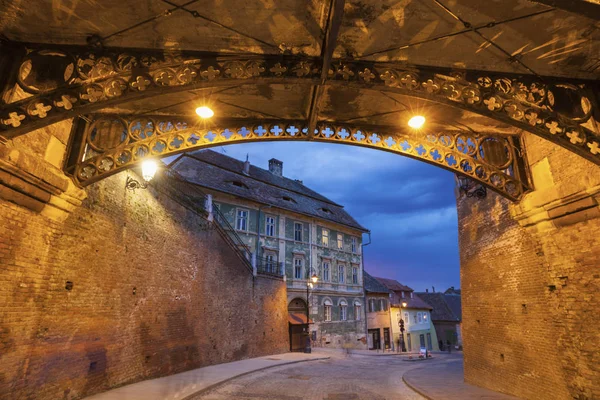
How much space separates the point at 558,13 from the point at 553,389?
7696 millimetres

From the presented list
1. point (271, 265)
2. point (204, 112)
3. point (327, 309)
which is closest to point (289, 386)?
point (204, 112)

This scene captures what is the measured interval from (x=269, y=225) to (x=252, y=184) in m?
3.94

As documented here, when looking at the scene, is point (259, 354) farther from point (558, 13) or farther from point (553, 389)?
point (558, 13)

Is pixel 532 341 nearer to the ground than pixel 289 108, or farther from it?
nearer to the ground

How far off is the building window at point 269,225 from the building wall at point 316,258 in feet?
1.20

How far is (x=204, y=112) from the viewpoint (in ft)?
22.3

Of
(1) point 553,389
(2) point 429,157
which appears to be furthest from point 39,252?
(1) point 553,389

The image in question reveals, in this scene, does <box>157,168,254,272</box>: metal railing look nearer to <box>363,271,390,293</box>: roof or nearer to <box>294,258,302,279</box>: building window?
<box>294,258,302,279</box>: building window

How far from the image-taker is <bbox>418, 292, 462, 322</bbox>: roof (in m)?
49.2

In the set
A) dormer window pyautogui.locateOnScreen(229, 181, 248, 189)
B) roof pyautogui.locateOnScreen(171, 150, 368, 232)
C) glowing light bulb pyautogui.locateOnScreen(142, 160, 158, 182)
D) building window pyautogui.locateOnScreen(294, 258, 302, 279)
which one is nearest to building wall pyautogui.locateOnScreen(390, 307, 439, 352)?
roof pyautogui.locateOnScreen(171, 150, 368, 232)

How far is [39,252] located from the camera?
6.46m

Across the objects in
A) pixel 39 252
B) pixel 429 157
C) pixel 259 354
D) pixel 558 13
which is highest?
pixel 558 13

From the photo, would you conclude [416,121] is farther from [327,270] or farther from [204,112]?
[327,270]

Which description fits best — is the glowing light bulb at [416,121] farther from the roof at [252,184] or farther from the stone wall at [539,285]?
the roof at [252,184]
